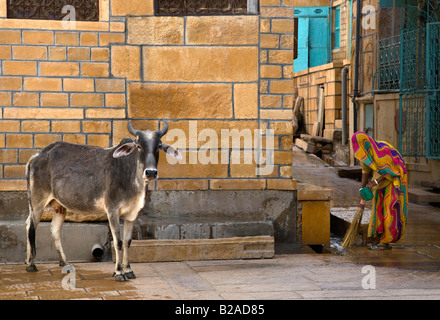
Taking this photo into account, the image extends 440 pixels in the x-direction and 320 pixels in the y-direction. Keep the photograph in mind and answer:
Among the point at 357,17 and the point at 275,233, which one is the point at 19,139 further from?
the point at 357,17

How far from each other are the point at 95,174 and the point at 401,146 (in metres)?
9.89

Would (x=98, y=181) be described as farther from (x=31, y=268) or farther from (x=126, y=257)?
(x=31, y=268)

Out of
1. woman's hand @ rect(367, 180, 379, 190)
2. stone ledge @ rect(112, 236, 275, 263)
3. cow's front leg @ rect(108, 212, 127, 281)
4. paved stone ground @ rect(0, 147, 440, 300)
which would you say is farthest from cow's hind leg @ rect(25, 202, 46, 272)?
woman's hand @ rect(367, 180, 379, 190)

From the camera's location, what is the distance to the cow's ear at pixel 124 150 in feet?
21.8

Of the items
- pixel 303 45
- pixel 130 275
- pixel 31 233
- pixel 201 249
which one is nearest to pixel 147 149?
pixel 130 275

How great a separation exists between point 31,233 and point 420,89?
32.4ft

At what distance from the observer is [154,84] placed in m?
8.48

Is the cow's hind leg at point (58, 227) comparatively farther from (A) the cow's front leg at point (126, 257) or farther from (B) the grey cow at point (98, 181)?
(A) the cow's front leg at point (126, 257)

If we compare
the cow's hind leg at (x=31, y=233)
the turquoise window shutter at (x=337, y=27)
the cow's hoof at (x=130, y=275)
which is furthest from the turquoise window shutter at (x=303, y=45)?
the cow's hoof at (x=130, y=275)

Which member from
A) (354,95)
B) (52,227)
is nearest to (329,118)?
(354,95)

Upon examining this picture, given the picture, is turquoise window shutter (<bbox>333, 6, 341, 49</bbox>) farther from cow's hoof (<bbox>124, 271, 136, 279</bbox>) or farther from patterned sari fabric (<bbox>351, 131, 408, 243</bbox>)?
cow's hoof (<bbox>124, 271, 136, 279</bbox>)

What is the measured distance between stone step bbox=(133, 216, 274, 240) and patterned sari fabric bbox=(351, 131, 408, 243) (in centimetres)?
145

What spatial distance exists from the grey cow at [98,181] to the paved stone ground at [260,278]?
357 millimetres
